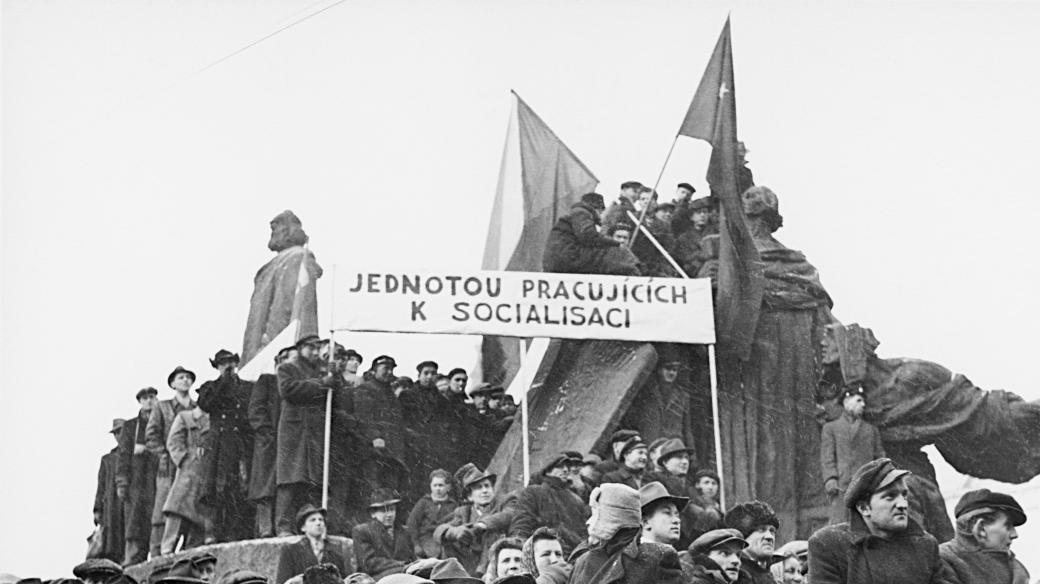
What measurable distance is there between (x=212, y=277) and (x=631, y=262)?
136 inches

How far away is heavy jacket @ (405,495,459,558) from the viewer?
49.6 ft

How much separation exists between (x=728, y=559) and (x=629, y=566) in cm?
182

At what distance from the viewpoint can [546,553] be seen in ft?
38.2

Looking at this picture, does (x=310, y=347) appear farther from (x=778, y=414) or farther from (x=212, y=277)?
(x=778, y=414)

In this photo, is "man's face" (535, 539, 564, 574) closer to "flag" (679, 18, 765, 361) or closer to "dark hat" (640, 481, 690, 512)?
"dark hat" (640, 481, 690, 512)

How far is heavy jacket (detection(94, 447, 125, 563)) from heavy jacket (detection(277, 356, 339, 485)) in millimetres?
1345

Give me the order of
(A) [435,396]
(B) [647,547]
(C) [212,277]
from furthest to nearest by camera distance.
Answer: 1. (C) [212,277]
2. (A) [435,396]
3. (B) [647,547]

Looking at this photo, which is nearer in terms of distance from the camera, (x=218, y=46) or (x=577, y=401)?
(x=577, y=401)

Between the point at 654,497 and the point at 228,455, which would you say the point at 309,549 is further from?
the point at 654,497

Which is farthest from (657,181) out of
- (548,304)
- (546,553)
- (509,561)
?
(546,553)

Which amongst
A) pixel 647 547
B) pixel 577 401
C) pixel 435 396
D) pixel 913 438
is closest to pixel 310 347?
pixel 435 396

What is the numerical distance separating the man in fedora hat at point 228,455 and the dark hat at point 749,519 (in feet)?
13.0

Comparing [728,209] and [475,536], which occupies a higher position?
[728,209]

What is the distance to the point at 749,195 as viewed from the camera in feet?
56.4
